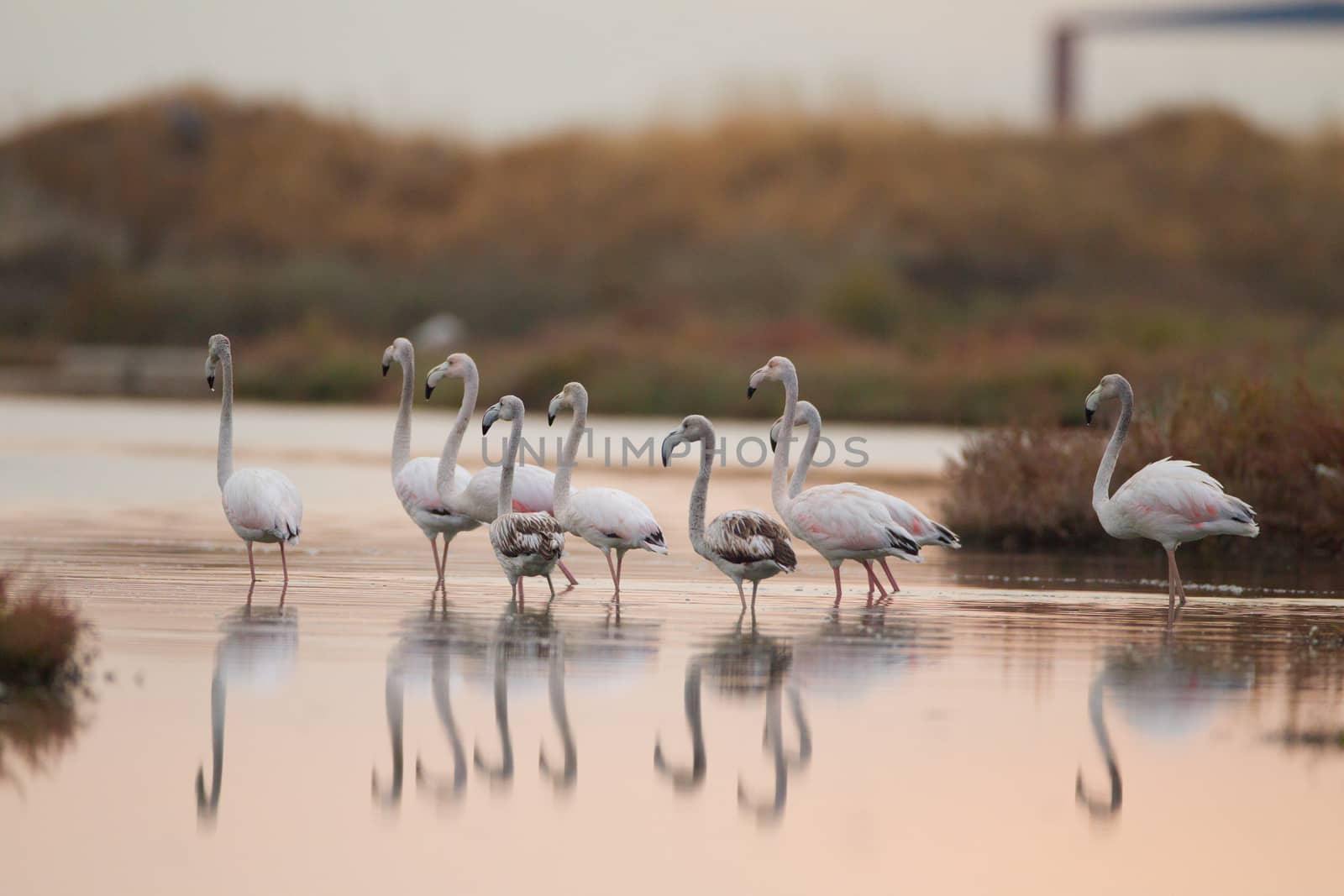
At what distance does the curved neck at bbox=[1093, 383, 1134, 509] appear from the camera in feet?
44.0

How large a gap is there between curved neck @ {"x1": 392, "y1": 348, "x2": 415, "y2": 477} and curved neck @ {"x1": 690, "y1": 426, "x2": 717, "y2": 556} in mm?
2365

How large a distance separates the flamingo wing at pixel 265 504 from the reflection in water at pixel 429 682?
49.3 inches

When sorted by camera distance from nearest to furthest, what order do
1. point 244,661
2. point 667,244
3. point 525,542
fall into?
point 244,661 → point 525,542 → point 667,244

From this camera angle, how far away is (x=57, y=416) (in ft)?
118

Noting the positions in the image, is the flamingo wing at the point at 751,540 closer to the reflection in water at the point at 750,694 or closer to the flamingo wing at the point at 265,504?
the reflection in water at the point at 750,694

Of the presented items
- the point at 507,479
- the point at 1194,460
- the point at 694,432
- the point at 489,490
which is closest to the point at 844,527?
the point at 694,432

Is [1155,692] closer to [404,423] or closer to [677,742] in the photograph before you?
[677,742]

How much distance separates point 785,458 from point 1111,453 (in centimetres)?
228

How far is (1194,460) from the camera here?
1792 centimetres

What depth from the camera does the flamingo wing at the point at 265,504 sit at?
1281cm

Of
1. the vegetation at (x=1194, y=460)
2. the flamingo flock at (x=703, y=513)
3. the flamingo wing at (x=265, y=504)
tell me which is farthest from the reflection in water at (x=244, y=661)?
the vegetation at (x=1194, y=460)

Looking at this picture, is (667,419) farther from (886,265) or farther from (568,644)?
(568,644)

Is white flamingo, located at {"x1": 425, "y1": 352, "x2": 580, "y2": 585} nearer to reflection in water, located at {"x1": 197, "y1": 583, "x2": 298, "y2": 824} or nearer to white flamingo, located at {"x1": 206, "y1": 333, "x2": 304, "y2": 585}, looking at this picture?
white flamingo, located at {"x1": 206, "y1": 333, "x2": 304, "y2": 585}

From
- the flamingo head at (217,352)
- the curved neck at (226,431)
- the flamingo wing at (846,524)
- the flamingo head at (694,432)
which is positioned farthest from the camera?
the flamingo head at (217,352)
